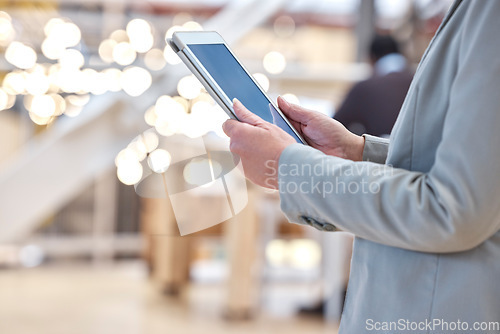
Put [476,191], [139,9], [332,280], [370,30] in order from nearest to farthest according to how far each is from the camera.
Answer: [476,191] → [332,280] → [370,30] → [139,9]

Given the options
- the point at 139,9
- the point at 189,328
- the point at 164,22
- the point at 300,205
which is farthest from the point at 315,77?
the point at 139,9

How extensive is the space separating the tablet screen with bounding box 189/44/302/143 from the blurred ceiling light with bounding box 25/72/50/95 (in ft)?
6.41

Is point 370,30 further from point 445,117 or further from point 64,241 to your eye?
point 445,117

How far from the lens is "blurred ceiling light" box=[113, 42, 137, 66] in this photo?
2270 millimetres

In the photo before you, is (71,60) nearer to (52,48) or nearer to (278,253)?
(52,48)

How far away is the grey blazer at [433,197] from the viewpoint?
Result: 50 centimetres

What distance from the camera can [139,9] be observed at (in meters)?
6.03

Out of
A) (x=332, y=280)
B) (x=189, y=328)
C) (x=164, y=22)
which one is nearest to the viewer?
(x=189, y=328)

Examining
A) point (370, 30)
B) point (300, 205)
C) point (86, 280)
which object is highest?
point (300, 205)

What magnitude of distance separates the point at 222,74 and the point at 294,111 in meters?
0.12

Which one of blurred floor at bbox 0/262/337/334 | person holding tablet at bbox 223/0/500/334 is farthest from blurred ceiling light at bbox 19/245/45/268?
person holding tablet at bbox 223/0/500/334

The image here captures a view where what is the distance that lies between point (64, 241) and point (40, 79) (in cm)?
254

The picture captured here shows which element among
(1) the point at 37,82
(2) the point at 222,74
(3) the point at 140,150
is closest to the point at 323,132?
(2) the point at 222,74

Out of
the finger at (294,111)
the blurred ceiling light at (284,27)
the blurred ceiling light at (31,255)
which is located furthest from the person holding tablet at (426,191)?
the blurred ceiling light at (284,27)
